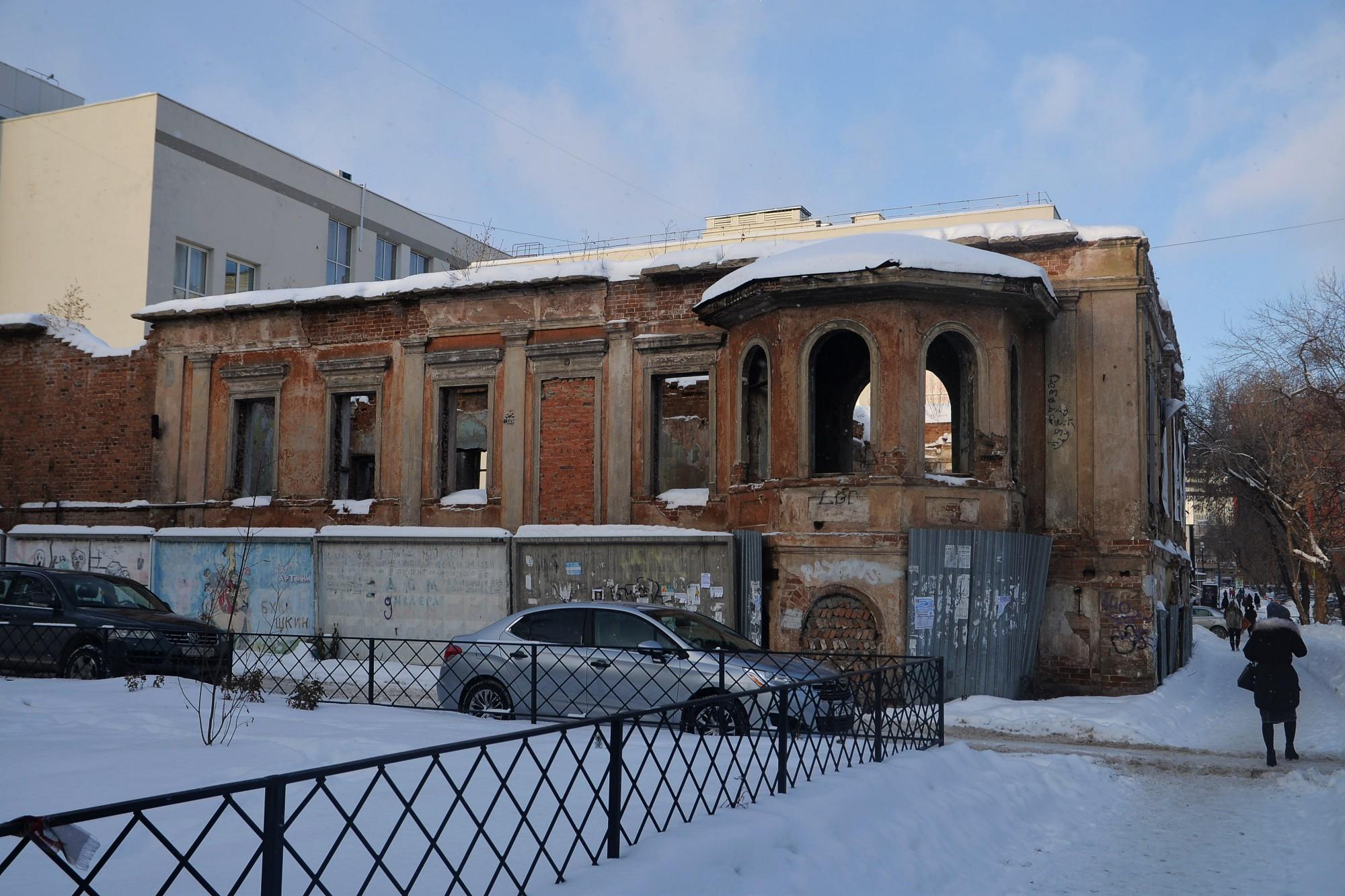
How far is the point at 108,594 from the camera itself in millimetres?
14789

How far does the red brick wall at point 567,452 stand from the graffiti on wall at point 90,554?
8.04 m

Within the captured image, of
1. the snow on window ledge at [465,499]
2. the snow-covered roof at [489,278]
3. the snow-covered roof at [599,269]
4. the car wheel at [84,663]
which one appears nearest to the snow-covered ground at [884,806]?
the car wheel at [84,663]

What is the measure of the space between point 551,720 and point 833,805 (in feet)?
16.1

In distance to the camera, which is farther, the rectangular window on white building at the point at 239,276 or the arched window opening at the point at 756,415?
the rectangular window on white building at the point at 239,276

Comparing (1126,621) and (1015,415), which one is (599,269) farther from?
(1126,621)

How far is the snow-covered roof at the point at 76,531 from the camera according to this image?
2212cm

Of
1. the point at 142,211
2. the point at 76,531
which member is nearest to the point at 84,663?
the point at 76,531

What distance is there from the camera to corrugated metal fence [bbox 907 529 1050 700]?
15461mm

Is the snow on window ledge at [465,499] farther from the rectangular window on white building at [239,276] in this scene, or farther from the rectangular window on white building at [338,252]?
the rectangular window on white building at [338,252]

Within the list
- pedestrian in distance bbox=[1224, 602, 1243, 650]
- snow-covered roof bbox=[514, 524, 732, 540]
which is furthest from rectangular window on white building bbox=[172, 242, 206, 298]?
pedestrian in distance bbox=[1224, 602, 1243, 650]

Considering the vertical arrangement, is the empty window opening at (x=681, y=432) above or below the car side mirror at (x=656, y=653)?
above

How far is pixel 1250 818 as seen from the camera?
9273 millimetres

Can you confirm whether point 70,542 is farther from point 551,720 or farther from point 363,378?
point 551,720

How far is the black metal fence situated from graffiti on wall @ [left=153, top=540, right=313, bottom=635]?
1245cm
